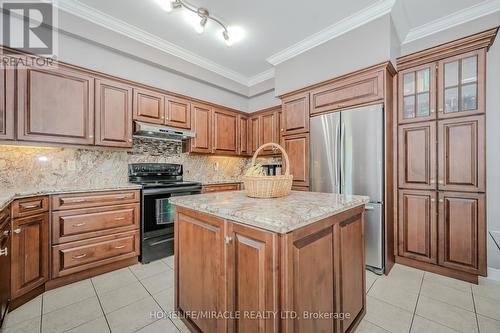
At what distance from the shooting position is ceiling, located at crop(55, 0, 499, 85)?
2.29 metres

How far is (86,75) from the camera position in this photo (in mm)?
2500

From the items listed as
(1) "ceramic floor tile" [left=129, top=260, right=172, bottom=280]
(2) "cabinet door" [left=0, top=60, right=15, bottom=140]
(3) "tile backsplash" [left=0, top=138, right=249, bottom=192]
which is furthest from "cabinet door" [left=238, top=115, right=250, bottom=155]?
(2) "cabinet door" [left=0, top=60, right=15, bottom=140]

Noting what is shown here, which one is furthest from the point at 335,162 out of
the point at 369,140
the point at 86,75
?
the point at 86,75

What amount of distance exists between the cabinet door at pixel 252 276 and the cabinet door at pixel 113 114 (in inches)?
91.1

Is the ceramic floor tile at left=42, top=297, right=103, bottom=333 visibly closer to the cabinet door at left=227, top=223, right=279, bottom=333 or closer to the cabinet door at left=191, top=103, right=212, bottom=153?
the cabinet door at left=227, top=223, right=279, bottom=333

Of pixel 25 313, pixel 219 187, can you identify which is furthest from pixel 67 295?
pixel 219 187

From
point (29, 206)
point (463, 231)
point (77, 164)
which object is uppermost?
point (77, 164)

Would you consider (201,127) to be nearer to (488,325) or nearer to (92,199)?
(92,199)

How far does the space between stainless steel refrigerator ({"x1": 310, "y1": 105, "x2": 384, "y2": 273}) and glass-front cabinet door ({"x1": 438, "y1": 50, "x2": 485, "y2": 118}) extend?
0.69 m

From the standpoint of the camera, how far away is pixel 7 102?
6.73 ft

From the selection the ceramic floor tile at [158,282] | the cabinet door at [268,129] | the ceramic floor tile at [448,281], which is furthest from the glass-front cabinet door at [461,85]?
the ceramic floor tile at [158,282]

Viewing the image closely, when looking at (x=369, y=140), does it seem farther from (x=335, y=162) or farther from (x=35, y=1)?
(x=35, y=1)

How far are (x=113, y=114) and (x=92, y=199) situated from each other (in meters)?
1.08

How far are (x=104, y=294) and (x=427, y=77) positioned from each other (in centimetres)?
402
